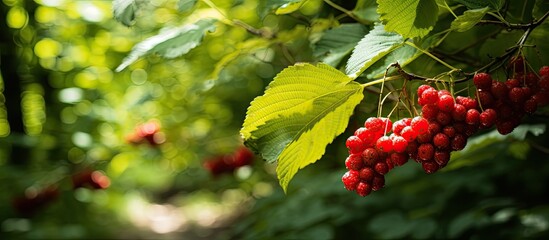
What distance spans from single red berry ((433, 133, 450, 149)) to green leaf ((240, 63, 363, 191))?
16cm

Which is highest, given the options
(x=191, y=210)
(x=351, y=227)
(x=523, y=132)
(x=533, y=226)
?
(x=523, y=132)

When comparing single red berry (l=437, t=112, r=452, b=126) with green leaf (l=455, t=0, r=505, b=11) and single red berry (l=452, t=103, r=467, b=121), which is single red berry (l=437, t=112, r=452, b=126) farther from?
green leaf (l=455, t=0, r=505, b=11)

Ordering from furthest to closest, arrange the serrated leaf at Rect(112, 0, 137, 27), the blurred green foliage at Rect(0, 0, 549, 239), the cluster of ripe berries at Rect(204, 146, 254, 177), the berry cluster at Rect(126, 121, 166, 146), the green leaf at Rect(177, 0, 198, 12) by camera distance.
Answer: the berry cluster at Rect(126, 121, 166, 146), the cluster of ripe berries at Rect(204, 146, 254, 177), the blurred green foliage at Rect(0, 0, 549, 239), the green leaf at Rect(177, 0, 198, 12), the serrated leaf at Rect(112, 0, 137, 27)

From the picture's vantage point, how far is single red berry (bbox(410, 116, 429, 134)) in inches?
36.4

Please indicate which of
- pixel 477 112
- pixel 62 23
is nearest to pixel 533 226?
pixel 477 112

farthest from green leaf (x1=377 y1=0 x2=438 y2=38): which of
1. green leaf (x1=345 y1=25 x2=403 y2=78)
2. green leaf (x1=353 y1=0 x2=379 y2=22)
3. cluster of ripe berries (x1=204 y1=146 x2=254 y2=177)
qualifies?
cluster of ripe berries (x1=204 y1=146 x2=254 y2=177)

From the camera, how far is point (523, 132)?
1717 millimetres

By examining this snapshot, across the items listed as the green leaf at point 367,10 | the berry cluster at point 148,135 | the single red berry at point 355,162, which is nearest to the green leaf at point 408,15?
the single red berry at point 355,162

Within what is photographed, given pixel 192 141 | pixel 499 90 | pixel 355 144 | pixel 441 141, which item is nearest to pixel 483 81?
pixel 499 90

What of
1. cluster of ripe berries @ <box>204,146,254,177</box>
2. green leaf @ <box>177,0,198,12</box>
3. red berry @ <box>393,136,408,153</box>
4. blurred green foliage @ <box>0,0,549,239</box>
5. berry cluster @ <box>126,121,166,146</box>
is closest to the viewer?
red berry @ <box>393,136,408,153</box>

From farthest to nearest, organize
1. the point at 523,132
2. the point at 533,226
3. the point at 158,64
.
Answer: the point at 158,64
the point at 533,226
the point at 523,132

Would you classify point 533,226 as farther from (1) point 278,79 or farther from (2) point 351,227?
(1) point 278,79

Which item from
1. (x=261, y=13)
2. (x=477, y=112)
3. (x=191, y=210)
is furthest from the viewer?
(x=191, y=210)

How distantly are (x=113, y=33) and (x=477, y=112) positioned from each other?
10.5 feet
